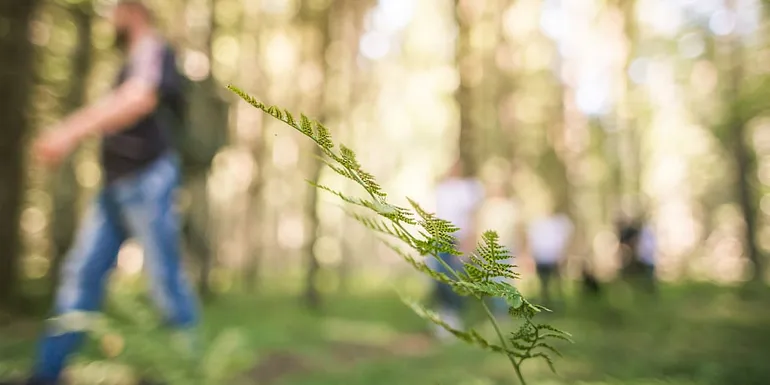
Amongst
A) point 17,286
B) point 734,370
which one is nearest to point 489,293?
point 734,370

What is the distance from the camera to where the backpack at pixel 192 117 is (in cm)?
366

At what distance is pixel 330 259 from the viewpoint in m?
Result: 33.1

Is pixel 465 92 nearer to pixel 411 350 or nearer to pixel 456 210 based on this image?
pixel 456 210

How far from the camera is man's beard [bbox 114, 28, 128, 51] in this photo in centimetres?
368

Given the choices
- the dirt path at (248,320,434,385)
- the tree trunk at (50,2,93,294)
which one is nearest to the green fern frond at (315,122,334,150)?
the dirt path at (248,320,434,385)

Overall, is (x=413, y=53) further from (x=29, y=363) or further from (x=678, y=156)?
(x=29, y=363)

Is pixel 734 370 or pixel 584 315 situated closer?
pixel 734 370

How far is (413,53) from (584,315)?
17.3 m

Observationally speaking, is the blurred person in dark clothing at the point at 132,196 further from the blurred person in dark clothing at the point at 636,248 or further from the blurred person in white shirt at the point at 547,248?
the blurred person in dark clothing at the point at 636,248

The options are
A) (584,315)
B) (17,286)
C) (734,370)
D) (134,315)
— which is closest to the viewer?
(134,315)

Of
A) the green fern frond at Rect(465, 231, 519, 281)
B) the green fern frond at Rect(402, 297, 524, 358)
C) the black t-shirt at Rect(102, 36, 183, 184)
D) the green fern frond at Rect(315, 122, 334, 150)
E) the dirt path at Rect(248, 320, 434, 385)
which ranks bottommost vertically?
the dirt path at Rect(248, 320, 434, 385)

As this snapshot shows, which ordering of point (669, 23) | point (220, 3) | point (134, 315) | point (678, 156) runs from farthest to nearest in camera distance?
point (678, 156), point (669, 23), point (220, 3), point (134, 315)

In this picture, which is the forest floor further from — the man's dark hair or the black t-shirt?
the man's dark hair

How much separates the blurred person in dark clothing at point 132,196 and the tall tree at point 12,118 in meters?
3.85
